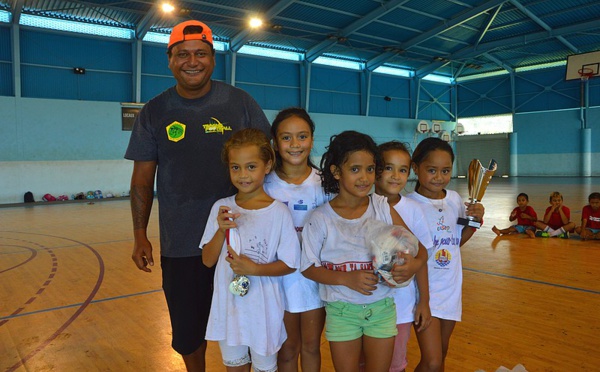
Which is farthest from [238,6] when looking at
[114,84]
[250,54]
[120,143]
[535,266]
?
[535,266]

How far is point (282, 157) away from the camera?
209cm

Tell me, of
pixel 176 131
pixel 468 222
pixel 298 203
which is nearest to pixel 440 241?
pixel 468 222

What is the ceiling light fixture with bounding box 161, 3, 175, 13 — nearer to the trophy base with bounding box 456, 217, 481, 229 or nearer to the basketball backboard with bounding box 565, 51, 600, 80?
the trophy base with bounding box 456, 217, 481, 229

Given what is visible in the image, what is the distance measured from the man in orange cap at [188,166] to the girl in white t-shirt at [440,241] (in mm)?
947

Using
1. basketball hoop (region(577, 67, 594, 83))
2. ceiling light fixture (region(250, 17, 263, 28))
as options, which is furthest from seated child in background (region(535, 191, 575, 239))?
basketball hoop (region(577, 67, 594, 83))

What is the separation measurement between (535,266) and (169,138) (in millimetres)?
4573

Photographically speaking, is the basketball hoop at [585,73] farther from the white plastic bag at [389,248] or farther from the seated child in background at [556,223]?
the white plastic bag at [389,248]

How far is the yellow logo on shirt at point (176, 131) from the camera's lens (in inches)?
83.0

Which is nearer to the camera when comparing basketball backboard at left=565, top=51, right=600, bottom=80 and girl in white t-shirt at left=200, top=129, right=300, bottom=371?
girl in white t-shirt at left=200, top=129, right=300, bottom=371

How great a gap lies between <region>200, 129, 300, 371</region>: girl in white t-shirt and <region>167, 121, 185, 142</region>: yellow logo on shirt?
0.32 m

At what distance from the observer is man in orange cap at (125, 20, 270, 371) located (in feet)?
6.88

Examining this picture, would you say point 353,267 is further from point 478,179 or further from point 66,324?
point 66,324

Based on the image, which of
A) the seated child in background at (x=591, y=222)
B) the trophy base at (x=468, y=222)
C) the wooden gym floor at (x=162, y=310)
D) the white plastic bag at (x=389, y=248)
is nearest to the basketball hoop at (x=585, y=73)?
the seated child in background at (x=591, y=222)

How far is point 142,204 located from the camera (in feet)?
7.47
